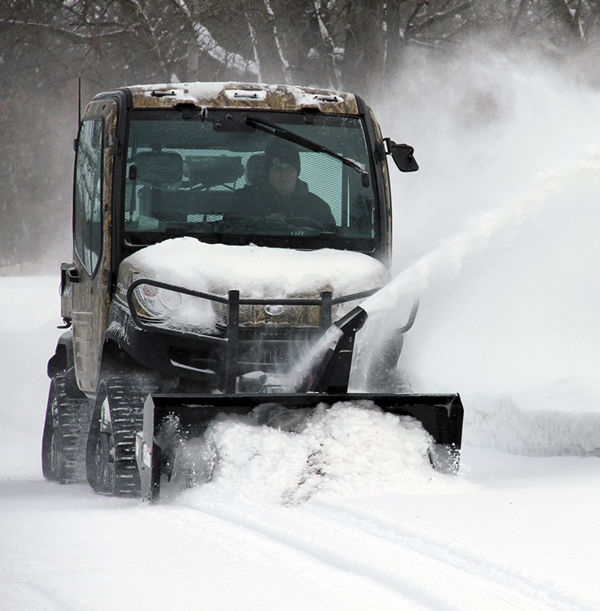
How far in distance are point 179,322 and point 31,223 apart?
118ft

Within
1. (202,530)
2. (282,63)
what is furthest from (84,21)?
(202,530)

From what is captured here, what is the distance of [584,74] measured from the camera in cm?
1585

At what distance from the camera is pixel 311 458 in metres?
4.51

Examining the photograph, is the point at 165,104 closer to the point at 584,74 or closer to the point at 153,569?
the point at 153,569

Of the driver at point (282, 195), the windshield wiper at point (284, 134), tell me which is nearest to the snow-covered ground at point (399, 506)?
the driver at point (282, 195)

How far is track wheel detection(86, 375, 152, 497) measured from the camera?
4.81 meters

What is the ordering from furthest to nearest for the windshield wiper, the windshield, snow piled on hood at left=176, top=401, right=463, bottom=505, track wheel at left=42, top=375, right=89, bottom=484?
track wheel at left=42, top=375, right=89, bottom=484 < the windshield wiper < the windshield < snow piled on hood at left=176, top=401, right=463, bottom=505

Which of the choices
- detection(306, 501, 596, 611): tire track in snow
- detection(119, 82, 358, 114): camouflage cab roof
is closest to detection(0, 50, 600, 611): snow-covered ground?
detection(306, 501, 596, 611): tire track in snow

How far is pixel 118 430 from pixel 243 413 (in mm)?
717

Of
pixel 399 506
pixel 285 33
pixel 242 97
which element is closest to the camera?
pixel 399 506

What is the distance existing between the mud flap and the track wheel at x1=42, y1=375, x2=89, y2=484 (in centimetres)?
171

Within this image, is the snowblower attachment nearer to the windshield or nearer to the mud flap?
the mud flap

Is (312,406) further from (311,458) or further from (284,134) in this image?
(284,134)

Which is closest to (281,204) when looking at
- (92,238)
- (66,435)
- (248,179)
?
(248,179)
